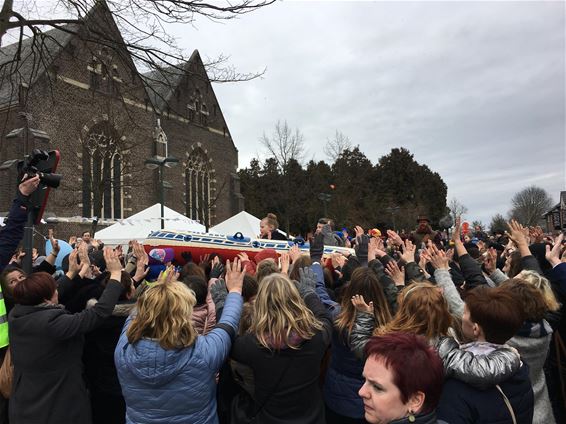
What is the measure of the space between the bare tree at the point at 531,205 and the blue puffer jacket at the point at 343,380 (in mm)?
60497

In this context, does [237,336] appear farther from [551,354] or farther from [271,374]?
[551,354]

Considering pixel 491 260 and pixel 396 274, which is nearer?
pixel 396 274

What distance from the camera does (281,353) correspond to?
2.73m

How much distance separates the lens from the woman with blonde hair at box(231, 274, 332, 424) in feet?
8.92

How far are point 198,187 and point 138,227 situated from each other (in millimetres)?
18622

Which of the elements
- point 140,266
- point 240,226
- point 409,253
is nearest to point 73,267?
point 140,266

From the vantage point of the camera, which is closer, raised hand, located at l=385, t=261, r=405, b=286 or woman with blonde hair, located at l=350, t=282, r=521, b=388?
woman with blonde hair, located at l=350, t=282, r=521, b=388

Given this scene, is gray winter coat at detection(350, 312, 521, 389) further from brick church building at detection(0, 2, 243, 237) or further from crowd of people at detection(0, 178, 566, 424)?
brick church building at detection(0, 2, 243, 237)

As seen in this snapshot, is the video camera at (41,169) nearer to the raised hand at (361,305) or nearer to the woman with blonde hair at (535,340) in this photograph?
the raised hand at (361,305)

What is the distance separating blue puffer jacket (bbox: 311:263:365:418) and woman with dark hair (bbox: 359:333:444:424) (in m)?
1.33

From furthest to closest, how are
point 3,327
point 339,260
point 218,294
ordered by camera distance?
point 339,260 < point 218,294 < point 3,327

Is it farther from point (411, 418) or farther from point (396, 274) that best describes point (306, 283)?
point (411, 418)

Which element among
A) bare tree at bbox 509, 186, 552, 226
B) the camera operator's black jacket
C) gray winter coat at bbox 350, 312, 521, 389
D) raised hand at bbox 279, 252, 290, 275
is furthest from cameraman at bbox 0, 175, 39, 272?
bare tree at bbox 509, 186, 552, 226

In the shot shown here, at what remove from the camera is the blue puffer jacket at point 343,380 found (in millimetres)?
3229
